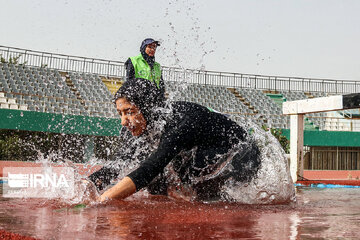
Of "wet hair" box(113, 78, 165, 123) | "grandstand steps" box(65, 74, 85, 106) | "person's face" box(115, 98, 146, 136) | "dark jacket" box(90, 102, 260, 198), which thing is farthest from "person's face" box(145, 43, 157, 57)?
"grandstand steps" box(65, 74, 85, 106)

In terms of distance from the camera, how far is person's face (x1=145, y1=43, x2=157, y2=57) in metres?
4.56

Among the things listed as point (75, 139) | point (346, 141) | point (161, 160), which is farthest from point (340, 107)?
point (346, 141)

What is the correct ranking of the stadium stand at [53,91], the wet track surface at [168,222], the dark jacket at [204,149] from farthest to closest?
1. the stadium stand at [53,91]
2. the dark jacket at [204,149]
3. the wet track surface at [168,222]

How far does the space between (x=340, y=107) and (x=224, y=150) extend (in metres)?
5.12

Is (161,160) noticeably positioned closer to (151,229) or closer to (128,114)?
(128,114)

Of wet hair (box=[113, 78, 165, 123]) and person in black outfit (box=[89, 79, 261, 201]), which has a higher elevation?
wet hair (box=[113, 78, 165, 123])

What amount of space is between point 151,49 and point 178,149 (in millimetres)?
1873

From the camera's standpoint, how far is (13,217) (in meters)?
2.41

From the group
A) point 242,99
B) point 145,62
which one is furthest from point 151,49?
point 242,99

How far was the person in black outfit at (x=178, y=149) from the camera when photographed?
2938 millimetres

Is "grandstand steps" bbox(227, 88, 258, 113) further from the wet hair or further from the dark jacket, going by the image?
the wet hair

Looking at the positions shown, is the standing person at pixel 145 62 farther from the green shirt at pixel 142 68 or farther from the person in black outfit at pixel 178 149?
the person in black outfit at pixel 178 149

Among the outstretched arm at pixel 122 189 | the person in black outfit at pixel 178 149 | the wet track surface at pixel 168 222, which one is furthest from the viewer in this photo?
the person in black outfit at pixel 178 149

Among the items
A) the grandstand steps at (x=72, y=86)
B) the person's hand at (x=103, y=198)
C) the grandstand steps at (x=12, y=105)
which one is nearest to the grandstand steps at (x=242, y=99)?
the grandstand steps at (x=72, y=86)
